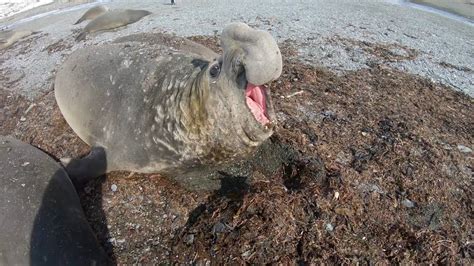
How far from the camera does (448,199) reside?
11.9 feet

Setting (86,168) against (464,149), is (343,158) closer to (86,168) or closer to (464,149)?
(464,149)

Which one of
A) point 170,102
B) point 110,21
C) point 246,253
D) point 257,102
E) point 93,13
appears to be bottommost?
point 93,13

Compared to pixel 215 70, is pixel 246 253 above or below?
below

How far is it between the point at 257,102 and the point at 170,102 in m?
0.98

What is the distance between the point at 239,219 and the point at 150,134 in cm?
110

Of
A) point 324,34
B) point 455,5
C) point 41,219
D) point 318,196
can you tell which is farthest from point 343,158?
point 455,5

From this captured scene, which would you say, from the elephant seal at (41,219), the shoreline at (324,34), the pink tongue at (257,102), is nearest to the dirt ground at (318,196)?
the elephant seal at (41,219)

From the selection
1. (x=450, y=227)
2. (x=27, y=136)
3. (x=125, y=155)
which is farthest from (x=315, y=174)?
(x=27, y=136)

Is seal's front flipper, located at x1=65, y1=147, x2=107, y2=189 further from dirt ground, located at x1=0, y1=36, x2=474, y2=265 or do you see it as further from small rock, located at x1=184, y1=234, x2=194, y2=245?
small rock, located at x1=184, y1=234, x2=194, y2=245

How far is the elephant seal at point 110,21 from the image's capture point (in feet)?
26.4

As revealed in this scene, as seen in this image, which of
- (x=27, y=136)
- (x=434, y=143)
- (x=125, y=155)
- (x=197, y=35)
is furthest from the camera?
(x=197, y=35)

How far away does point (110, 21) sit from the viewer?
8.24 meters

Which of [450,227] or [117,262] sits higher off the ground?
[450,227]

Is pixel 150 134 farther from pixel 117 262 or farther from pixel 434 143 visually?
pixel 434 143
